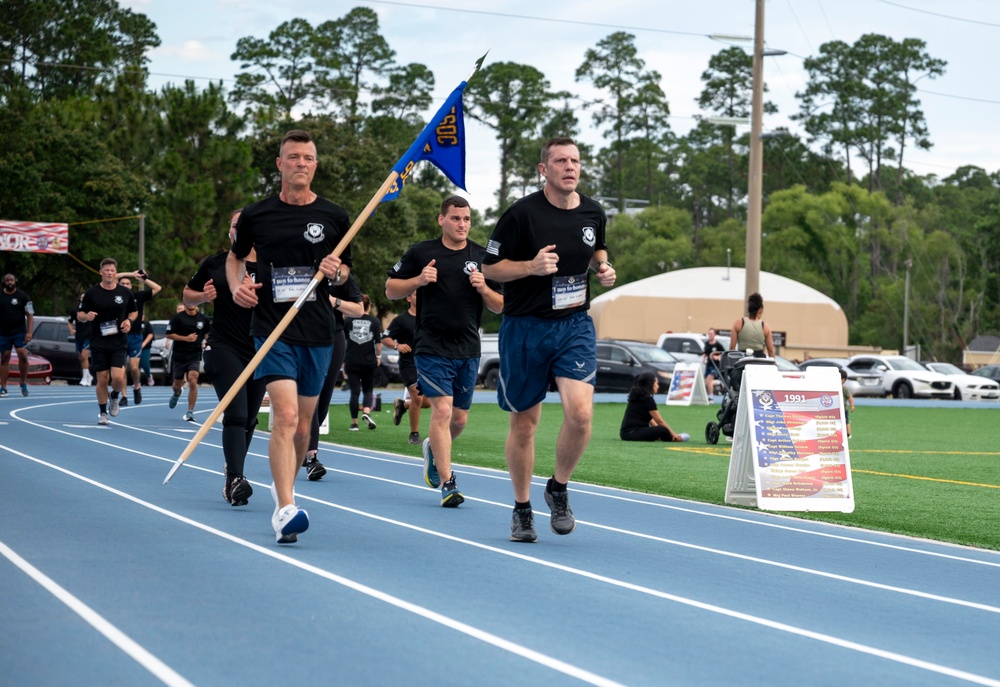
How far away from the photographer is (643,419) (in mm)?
18984

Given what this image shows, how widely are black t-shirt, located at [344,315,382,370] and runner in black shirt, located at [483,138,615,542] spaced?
11.9 meters

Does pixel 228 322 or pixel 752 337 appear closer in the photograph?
pixel 228 322

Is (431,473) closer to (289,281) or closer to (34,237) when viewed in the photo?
(289,281)

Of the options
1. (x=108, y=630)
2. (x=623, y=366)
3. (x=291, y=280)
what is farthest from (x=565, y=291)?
(x=623, y=366)

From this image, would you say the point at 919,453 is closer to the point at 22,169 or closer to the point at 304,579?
the point at 304,579

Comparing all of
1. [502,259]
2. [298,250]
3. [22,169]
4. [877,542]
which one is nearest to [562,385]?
[502,259]

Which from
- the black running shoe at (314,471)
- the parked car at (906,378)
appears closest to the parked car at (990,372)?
the parked car at (906,378)

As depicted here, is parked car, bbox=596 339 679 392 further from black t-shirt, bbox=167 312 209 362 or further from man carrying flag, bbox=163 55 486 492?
man carrying flag, bbox=163 55 486 492

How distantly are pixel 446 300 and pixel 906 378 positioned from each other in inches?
1443

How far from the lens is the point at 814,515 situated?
10.4 m

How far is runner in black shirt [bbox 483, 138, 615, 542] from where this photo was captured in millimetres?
8000

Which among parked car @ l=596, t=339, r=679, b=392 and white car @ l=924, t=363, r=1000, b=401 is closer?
parked car @ l=596, t=339, r=679, b=392

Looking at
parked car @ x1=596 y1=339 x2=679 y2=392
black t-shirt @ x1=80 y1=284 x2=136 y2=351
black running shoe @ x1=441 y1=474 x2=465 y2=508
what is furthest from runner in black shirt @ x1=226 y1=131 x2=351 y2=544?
parked car @ x1=596 y1=339 x2=679 y2=392

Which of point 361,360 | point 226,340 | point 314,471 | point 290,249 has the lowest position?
point 314,471
